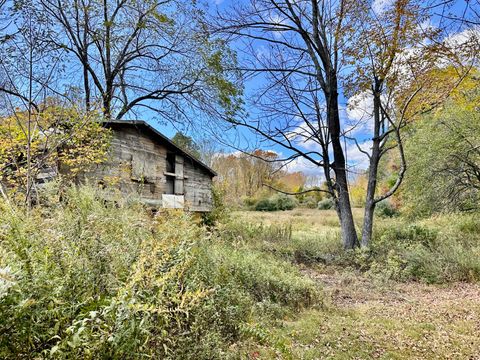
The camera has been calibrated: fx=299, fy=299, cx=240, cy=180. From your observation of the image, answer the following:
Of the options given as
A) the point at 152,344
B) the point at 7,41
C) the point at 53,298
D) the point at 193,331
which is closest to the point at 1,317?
the point at 53,298

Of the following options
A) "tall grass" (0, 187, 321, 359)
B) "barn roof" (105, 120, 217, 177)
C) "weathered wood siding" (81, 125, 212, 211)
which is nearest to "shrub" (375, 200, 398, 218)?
"weathered wood siding" (81, 125, 212, 211)

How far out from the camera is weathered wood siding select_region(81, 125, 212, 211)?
28.5 feet

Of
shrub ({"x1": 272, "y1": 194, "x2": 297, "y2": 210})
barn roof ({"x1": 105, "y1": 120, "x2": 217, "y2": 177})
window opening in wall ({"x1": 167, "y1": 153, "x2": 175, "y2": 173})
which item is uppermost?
barn roof ({"x1": 105, "y1": 120, "x2": 217, "y2": 177})

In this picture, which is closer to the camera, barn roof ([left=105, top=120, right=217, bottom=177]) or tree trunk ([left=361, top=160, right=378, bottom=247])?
tree trunk ([left=361, top=160, right=378, bottom=247])

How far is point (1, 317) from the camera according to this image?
138 cm

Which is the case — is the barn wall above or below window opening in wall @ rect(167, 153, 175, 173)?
below

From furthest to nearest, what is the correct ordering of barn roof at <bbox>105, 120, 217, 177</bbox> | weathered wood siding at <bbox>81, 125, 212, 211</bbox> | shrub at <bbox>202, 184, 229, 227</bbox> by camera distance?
shrub at <bbox>202, 184, 229, 227</bbox> < barn roof at <bbox>105, 120, 217, 177</bbox> < weathered wood siding at <bbox>81, 125, 212, 211</bbox>

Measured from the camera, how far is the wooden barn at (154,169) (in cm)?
878

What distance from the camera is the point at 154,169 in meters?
10.2

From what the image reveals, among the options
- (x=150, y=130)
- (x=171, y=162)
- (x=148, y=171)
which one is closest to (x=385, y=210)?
(x=171, y=162)

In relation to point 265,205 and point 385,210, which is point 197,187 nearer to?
point 385,210

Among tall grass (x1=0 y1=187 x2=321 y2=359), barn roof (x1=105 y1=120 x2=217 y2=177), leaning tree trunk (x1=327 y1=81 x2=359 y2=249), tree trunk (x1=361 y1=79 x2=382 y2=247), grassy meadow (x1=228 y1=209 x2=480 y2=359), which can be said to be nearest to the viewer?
tall grass (x1=0 y1=187 x2=321 y2=359)

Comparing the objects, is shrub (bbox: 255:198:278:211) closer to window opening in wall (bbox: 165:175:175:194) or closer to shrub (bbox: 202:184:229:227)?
shrub (bbox: 202:184:229:227)

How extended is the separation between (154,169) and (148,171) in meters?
0.29
